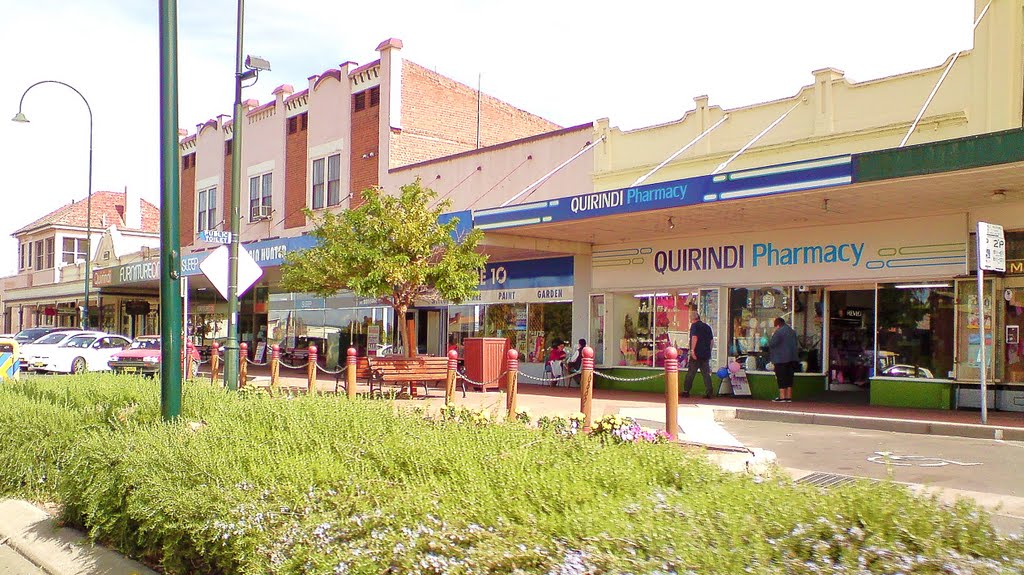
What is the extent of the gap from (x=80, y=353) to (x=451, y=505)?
2788cm

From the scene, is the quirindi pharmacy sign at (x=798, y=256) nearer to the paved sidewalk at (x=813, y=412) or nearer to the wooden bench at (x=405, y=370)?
the paved sidewalk at (x=813, y=412)

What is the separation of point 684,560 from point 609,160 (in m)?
18.6

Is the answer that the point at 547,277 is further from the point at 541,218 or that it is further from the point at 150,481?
the point at 150,481

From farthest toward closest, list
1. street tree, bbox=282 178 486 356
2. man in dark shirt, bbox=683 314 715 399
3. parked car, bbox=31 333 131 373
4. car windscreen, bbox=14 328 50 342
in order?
car windscreen, bbox=14 328 50 342
parked car, bbox=31 333 131 373
man in dark shirt, bbox=683 314 715 399
street tree, bbox=282 178 486 356

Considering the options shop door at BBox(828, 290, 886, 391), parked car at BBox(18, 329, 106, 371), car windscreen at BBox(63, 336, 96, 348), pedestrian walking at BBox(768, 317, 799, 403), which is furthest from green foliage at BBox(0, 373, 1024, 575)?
Result: car windscreen at BBox(63, 336, 96, 348)

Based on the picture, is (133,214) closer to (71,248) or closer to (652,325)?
(71,248)

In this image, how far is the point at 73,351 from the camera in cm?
2872

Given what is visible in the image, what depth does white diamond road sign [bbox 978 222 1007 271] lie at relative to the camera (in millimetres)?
12695

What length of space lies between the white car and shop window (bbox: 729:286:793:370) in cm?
1968

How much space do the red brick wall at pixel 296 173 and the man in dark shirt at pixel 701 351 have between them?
61.0ft

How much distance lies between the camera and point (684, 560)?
345cm

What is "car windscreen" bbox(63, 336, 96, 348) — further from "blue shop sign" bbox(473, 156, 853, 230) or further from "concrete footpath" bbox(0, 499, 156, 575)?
"concrete footpath" bbox(0, 499, 156, 575)

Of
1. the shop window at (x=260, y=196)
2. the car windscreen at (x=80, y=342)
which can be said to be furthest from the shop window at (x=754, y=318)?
the car windscreen at (x=80, y=342)

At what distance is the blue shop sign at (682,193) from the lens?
14164 millimetres
